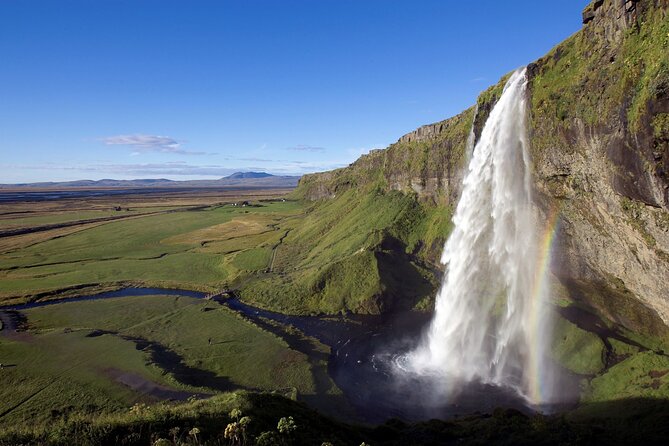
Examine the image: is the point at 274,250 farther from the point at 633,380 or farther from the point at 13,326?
the point at 633,380

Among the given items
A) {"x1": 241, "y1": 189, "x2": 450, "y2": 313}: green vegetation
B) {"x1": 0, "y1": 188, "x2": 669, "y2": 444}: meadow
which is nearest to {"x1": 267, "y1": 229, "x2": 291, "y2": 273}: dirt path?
{"x1": 0, "y1": 188, "x2": 669, "y2": 444}: meadow

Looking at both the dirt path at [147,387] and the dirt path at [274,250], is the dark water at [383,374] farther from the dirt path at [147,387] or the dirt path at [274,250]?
the dirt path at [274,250]

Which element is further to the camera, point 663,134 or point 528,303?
point 528,303

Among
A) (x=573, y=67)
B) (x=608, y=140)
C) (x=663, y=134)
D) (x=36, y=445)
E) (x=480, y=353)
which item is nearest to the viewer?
(x=36, y=445)

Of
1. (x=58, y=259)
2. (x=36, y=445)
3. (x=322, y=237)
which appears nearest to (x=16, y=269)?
(x=58, y=259)

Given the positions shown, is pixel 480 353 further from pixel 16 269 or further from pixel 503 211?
pixel 16 269

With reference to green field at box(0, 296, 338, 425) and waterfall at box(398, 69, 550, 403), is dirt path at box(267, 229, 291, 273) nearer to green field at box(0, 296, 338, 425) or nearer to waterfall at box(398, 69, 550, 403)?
green field at box(0, 296, 338, 425)

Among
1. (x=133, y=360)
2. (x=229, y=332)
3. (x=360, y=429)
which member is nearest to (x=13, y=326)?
(x=133, y=360)
